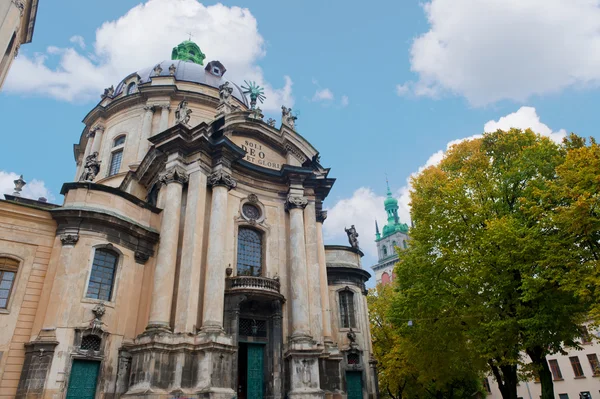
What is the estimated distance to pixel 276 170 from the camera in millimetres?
23500

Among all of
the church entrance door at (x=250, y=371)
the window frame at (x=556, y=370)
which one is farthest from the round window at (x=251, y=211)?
the window frame at (x=556, y=370)

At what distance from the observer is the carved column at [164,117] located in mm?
27555

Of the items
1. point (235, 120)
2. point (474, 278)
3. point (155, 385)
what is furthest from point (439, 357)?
point (235, 120)

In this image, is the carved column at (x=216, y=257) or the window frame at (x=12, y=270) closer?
the window frame at (x=12, y=270)

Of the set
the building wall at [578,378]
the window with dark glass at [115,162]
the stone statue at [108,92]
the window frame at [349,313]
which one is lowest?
the building wall at [578,378]

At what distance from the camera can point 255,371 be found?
18578mm

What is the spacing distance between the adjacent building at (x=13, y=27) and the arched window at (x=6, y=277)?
9.23 metres

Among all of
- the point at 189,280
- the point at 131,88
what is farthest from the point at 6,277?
the point at 131,88

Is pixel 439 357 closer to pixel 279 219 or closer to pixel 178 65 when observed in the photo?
pixel 279 219

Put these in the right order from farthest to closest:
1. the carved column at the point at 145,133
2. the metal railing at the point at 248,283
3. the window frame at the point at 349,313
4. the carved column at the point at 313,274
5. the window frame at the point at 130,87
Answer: the window frame at the point at 130,87 → the carved column at the point at 145,133 → the window frame at the point at 349,313 → the carved column at the point at 313,274 → the metal railing at the point at 248,283

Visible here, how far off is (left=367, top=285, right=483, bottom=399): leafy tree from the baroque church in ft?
12.6

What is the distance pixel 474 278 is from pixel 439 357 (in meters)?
5.62

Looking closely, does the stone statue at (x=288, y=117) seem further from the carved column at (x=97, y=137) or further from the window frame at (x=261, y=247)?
the carved column at (x=97, y=137)

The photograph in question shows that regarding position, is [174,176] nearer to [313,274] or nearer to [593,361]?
[313,274]
